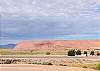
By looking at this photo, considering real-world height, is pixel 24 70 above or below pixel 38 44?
below

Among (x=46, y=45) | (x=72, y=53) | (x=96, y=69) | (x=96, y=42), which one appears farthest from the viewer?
(x=96, y=42)

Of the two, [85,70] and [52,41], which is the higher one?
[52,41]

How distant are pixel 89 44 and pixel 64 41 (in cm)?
1979

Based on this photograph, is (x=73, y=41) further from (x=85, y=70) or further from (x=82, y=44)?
(x=85, y=70)

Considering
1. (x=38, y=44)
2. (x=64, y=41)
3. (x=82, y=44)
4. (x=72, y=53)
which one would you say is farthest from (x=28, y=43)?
(x=72, y=53)

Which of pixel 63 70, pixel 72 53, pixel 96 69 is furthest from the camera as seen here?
pixel 72 53

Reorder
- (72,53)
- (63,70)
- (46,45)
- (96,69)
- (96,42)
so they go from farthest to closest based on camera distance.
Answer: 1. (96,42)
2. (46,45)
3. (72,53)
4. (96,69)
5. (63,70)

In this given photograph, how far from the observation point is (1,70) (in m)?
35.1

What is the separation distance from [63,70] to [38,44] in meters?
140

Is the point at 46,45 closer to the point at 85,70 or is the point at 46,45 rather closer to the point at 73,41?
the point at 73,41

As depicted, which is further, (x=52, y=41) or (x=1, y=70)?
(x=52, y=41)

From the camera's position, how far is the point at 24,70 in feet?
115

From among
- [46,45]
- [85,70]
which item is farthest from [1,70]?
[46,45]

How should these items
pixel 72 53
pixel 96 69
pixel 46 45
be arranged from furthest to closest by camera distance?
pixel 46 45 → pixel 72 53 → pixel 96 69
